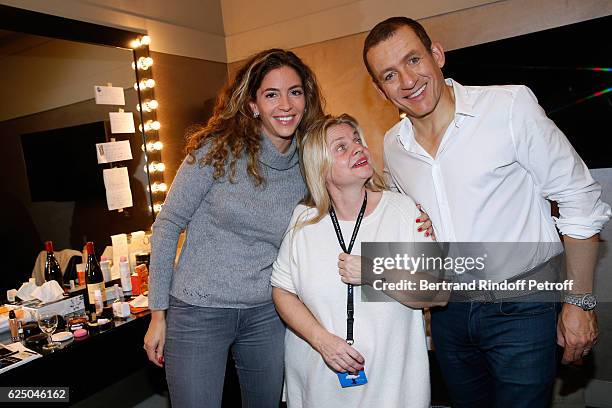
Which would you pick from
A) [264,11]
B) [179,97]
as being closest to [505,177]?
[179,97]

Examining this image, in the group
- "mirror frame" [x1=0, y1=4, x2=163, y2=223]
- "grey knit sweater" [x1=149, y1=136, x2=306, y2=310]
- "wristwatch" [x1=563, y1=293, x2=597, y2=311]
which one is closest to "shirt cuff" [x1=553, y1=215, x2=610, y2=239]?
"wristwatch" [x1=563, y1=293, x2=597, y2=311]

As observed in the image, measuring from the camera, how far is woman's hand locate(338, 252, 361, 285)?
1.50 meters

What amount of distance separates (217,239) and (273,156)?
14.4 inches

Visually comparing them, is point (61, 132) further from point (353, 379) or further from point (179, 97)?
point (353, 379)

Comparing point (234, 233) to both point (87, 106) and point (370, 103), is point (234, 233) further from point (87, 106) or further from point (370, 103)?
point (370, 103)

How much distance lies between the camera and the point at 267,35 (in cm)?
338

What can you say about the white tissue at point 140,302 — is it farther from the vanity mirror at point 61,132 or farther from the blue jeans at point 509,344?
the blue jeans at point 509,344

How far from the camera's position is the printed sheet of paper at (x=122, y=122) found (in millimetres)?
2711

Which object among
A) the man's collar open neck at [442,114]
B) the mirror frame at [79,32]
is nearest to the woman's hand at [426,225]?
the man's collar open neck at [442,114]

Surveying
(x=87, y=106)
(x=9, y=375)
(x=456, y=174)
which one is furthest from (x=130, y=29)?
(x=456, y=174)

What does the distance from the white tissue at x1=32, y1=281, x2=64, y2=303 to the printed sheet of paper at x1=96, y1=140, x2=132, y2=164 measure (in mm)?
704

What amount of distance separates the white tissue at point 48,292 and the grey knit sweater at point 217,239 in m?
0.89

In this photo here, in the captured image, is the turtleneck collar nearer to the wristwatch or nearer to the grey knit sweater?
the grey knit sweater

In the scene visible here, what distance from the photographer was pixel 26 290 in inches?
90.4
